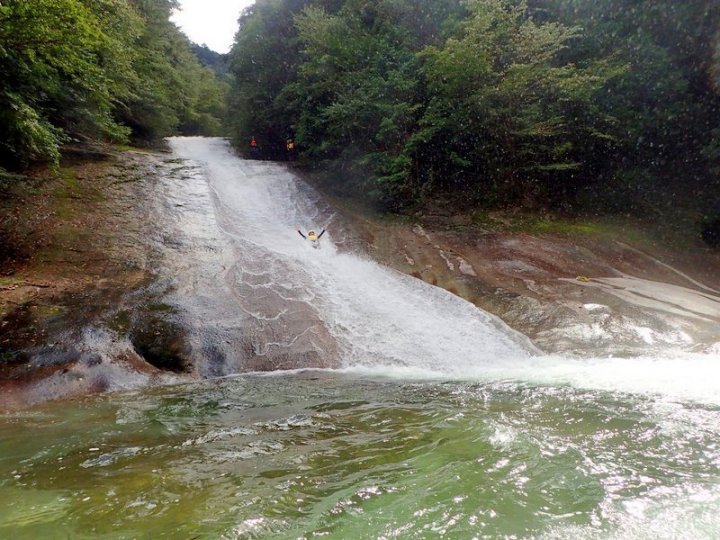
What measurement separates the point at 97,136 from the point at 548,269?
14.5 m

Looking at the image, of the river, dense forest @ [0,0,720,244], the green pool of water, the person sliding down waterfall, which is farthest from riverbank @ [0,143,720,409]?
the green pool of water

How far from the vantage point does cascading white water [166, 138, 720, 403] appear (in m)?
6.68

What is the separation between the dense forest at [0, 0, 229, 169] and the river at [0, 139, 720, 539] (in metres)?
4.56

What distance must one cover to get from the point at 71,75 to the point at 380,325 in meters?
10.2

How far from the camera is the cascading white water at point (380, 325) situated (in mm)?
6679

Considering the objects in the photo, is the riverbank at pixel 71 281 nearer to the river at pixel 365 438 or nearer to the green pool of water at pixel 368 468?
the river at pixel 365 438

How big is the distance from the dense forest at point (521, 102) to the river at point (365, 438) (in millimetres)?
7035

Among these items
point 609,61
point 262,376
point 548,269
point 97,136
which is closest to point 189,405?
point 262,376

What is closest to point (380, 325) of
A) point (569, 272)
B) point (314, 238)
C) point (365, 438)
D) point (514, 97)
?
point (314, 238)

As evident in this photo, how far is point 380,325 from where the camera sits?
903 centimetres

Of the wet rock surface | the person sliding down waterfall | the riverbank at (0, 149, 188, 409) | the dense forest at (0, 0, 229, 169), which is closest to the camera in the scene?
the riverbank at (0, 149, 188, 409)

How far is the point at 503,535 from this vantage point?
270 cm

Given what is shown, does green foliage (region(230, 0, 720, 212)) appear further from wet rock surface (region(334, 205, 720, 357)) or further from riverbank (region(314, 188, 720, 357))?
wet rock surface (region(334, 205, 720, 357))

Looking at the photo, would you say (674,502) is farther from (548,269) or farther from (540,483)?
(548,269)
